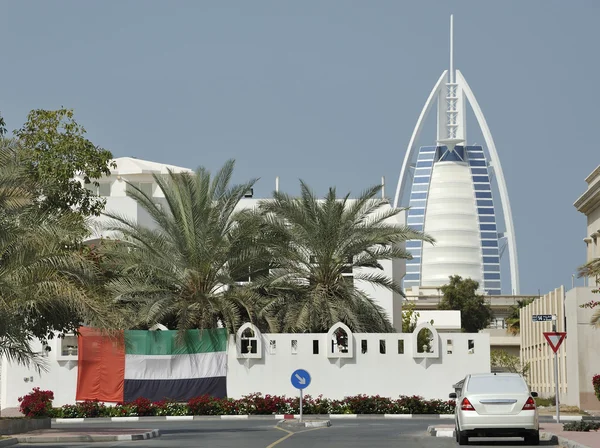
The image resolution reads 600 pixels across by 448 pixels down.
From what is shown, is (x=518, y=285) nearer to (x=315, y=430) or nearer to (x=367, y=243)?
(x=367, y=243)

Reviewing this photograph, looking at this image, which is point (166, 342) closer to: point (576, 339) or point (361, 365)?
point (361, 365)

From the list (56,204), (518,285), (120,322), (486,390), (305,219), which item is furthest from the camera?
(518,285)

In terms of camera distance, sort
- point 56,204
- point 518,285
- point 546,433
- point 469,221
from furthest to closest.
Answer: point 469,221 → point 518,285 → point 56,204 → point 546,433

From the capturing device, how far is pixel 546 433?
85.3 ft

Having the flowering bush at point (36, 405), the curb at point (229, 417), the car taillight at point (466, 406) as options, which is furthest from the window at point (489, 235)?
the car taillight at point (466, 406)

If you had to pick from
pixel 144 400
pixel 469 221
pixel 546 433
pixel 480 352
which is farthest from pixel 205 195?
pixel 469 221

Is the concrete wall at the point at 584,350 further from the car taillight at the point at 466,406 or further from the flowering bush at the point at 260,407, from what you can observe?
the car taillight at the point at 466,406

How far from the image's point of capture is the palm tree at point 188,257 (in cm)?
4191

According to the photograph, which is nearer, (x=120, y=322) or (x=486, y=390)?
(x=486, y=390)

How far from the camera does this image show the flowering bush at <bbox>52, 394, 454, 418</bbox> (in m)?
39.8

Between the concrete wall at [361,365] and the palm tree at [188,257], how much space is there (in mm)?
1787

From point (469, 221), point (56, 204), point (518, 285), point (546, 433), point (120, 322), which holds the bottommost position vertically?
point (546, 433)

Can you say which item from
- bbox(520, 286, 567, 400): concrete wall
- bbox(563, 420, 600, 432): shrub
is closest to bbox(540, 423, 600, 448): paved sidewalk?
bbox(563, 420, 600, 432): shrub

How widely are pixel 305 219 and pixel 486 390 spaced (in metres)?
20.4
